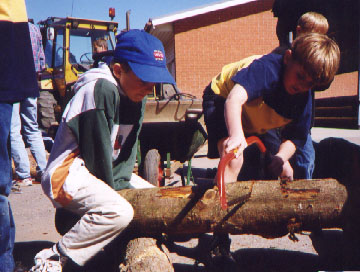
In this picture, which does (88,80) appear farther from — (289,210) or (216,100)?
(289,210)

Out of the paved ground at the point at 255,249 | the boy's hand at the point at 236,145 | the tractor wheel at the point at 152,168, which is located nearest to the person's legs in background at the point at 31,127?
the paved ground at the point at 255,249

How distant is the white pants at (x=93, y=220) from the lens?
6.80 feet

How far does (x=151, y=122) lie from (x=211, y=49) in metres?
11.6

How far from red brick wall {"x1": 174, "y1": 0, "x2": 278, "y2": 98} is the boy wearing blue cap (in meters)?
13.2

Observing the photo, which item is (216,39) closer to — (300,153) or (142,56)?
(300,153)

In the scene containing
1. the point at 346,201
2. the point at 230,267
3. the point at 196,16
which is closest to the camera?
the point at 346,201

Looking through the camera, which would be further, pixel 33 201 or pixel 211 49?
pixel 211 49

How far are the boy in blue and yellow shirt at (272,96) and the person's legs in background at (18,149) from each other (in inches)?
116

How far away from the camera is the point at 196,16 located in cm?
1510

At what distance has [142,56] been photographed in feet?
7.57

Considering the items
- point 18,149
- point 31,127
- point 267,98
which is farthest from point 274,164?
point 31,127

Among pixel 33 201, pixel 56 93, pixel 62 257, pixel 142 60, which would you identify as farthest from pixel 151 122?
pixel 56 93

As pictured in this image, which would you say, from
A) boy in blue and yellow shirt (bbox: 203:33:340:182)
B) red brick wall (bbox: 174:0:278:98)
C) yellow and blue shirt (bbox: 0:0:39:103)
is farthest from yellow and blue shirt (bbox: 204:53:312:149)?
red brick wall (bbox: 174:0:278:98)

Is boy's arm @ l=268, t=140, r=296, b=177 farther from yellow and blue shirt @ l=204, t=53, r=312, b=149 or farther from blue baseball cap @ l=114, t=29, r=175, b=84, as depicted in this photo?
blue baseball cap @ l=114, t=29, r=175, b=84
